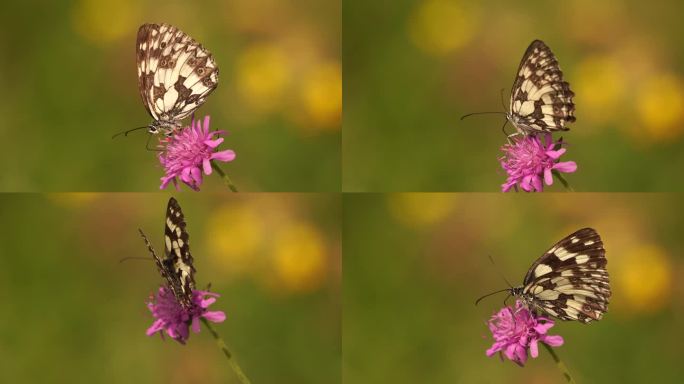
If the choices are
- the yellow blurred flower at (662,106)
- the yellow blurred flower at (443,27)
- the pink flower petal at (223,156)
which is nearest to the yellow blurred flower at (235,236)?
the pink flower petal at (223,156)

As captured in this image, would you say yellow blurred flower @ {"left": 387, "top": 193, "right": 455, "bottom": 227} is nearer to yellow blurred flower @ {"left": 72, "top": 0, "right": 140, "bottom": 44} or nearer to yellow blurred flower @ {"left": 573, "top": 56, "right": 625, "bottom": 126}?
yellow blurred flower @ {"left": 573, "top": 56, "right": 625, "bottom": 126}

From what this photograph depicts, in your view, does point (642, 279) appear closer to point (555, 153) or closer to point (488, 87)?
point (555, 153)

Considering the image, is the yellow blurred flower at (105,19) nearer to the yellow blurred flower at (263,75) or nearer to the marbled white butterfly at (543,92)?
the yellow blurred flower at (263,75)

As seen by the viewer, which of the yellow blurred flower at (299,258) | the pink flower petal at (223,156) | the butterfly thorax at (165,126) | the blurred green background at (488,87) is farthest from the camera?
the yellow blurred flower at (299,258)

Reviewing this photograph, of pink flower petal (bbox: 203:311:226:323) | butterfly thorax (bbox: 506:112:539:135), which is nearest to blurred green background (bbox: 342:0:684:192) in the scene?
butterfly thorax (bbox: 506:112:539:135)

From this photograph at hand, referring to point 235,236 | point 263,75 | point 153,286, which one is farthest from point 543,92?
point 153,286

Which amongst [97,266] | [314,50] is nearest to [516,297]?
[314,50]
